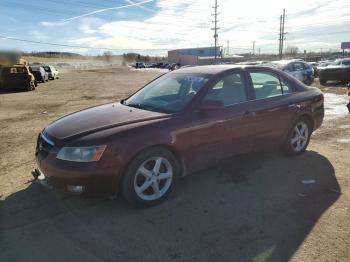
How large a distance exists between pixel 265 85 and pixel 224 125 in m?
1.24

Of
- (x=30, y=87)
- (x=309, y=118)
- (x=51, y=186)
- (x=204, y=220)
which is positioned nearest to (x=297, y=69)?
(x=309, y=118)

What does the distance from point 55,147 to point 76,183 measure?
0.48 metres

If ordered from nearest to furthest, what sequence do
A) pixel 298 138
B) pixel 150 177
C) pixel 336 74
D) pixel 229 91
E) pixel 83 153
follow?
pixel 83 153
pixel 150 177
pixel 229 91
pixel 298 138
pixel 336 74

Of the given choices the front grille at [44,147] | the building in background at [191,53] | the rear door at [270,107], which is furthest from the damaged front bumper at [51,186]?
the building in background at [191,53]

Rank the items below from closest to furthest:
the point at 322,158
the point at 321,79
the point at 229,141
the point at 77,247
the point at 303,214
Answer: the point at 77,247 < the point at 303,214 < the point at 229,141 < the point at 322,158 < the point at 321,79

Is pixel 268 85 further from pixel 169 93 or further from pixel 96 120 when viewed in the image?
pixel 96 120

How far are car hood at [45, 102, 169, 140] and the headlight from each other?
21cm

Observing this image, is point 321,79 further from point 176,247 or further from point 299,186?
point 176,247

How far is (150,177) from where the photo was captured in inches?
154

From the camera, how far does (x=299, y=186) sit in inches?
179

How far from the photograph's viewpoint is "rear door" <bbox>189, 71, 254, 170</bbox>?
4.23 metres

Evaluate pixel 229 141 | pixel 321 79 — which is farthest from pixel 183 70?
pixel 321 79

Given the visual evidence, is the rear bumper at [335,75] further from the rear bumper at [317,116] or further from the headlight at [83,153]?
the headlight at [83,153]

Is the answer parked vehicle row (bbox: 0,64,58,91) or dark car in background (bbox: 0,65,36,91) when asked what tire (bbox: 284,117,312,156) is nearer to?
parked vehicle row (bbox: 0,64,58,91)
